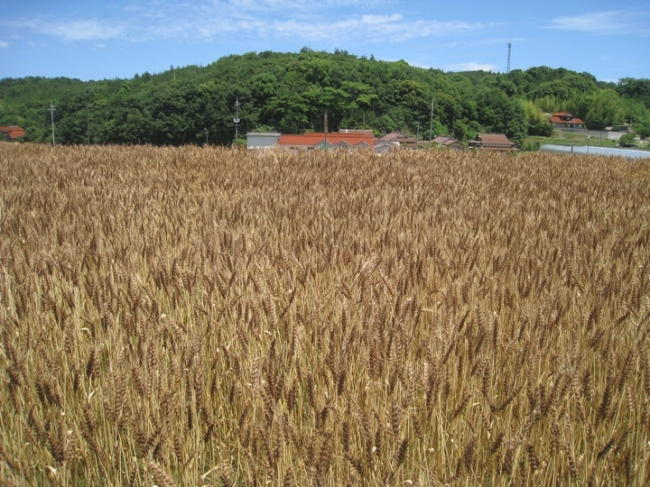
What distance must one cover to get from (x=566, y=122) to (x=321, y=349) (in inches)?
4830

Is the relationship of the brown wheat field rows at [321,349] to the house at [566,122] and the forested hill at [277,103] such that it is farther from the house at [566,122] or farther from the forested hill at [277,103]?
the house at [566,122]

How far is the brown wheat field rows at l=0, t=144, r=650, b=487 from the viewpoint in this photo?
4.69 feet

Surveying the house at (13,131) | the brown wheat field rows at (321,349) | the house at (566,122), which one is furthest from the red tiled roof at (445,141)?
the brown wheat field rows at (321,349)


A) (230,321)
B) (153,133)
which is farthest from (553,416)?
(153,133)

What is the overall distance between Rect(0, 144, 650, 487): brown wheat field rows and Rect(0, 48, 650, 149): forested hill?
57740 millimetres

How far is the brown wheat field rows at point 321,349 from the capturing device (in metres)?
1.43

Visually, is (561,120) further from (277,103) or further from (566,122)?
(277,103)

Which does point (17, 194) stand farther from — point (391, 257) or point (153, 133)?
point (153, 133)

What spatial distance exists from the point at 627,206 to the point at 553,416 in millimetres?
4070

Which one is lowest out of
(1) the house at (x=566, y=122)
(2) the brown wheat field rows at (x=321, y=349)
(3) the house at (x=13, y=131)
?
(2) the brown wheat field rows at (x=321, y=349)

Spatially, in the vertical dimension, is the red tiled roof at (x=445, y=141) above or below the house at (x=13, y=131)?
below

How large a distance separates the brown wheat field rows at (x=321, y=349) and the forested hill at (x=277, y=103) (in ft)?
189

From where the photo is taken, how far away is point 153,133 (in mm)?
59406

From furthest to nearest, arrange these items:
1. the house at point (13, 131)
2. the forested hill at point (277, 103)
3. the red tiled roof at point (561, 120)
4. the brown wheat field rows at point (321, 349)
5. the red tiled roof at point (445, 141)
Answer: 1. the red tiled roof at point (561, 120)
2. the red tiled roof at point (445, 141)
3. the house at point (13, 131)
4. the forested hill at point (277, 103)
5. the brown wheat field rows at point (321, 349)
